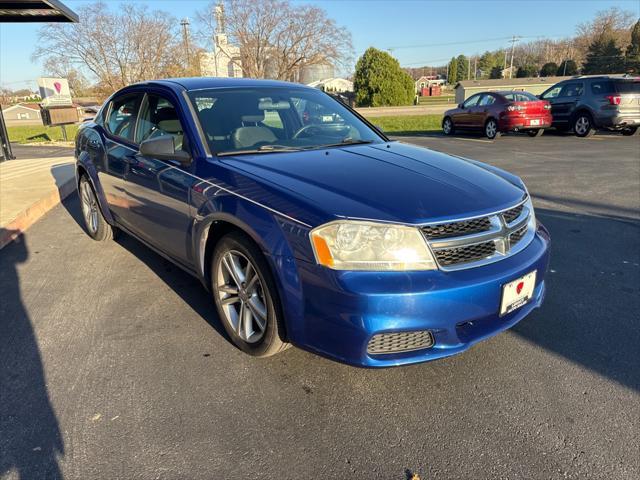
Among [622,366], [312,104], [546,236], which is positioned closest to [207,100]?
[312,104]

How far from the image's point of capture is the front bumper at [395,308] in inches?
85.1

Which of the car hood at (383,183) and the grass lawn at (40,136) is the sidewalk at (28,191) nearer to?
the car hood at (383,183)

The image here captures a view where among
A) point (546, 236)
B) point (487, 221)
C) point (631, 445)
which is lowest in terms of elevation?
point (631, 445)

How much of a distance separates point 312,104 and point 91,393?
2.69m

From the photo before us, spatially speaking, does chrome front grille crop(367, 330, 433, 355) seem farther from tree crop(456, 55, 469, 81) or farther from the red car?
tree crop(456, 55, 469, 81)

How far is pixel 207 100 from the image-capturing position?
3.45 metres

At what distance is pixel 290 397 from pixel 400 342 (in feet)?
2.23

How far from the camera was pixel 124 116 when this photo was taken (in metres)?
4.32

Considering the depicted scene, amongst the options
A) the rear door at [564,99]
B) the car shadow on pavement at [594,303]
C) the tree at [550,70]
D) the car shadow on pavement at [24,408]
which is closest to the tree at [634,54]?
the tree at [550,70]

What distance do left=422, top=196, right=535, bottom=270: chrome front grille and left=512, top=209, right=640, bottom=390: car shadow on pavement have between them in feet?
2.75

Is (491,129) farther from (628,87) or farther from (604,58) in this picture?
(604,58)

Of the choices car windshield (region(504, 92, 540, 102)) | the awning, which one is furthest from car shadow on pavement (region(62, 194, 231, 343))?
car windshield (region(504, 92, 540, 102))

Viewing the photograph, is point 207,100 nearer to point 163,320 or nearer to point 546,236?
point 163,320

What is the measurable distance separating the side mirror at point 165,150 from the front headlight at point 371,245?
1305 mm
